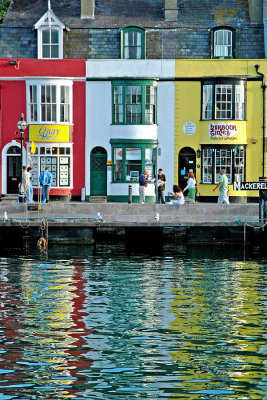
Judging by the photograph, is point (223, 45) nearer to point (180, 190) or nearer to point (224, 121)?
point (224, 121)

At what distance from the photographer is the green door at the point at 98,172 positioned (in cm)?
5009

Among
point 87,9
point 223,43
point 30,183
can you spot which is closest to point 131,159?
point 30,183

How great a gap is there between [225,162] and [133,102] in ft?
19.0

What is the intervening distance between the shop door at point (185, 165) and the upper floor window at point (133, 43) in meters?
5.72

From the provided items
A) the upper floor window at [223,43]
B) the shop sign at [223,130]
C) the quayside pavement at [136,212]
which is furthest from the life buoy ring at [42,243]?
the upper floor window at [223,43]

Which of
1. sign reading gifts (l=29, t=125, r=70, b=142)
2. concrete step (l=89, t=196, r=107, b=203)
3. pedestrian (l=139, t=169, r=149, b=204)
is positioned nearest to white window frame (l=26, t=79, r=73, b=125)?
sign reading gifts (l=29, t=125, r=70, b=142)

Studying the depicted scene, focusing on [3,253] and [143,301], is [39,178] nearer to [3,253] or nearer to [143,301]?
[3,253]

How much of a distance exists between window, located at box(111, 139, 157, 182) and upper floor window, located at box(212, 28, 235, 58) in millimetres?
5975

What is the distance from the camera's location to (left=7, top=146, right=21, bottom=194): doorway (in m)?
49.8

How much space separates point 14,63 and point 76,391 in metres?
35.6

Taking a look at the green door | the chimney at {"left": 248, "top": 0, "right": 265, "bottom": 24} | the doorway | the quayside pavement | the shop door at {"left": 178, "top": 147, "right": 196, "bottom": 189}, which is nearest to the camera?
the quayside pavement

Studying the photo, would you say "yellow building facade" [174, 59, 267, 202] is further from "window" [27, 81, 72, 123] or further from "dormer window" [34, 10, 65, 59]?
"dormer window" [34, 10, 65, 59]

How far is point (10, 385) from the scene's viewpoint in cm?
1605

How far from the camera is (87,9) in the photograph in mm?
51344
